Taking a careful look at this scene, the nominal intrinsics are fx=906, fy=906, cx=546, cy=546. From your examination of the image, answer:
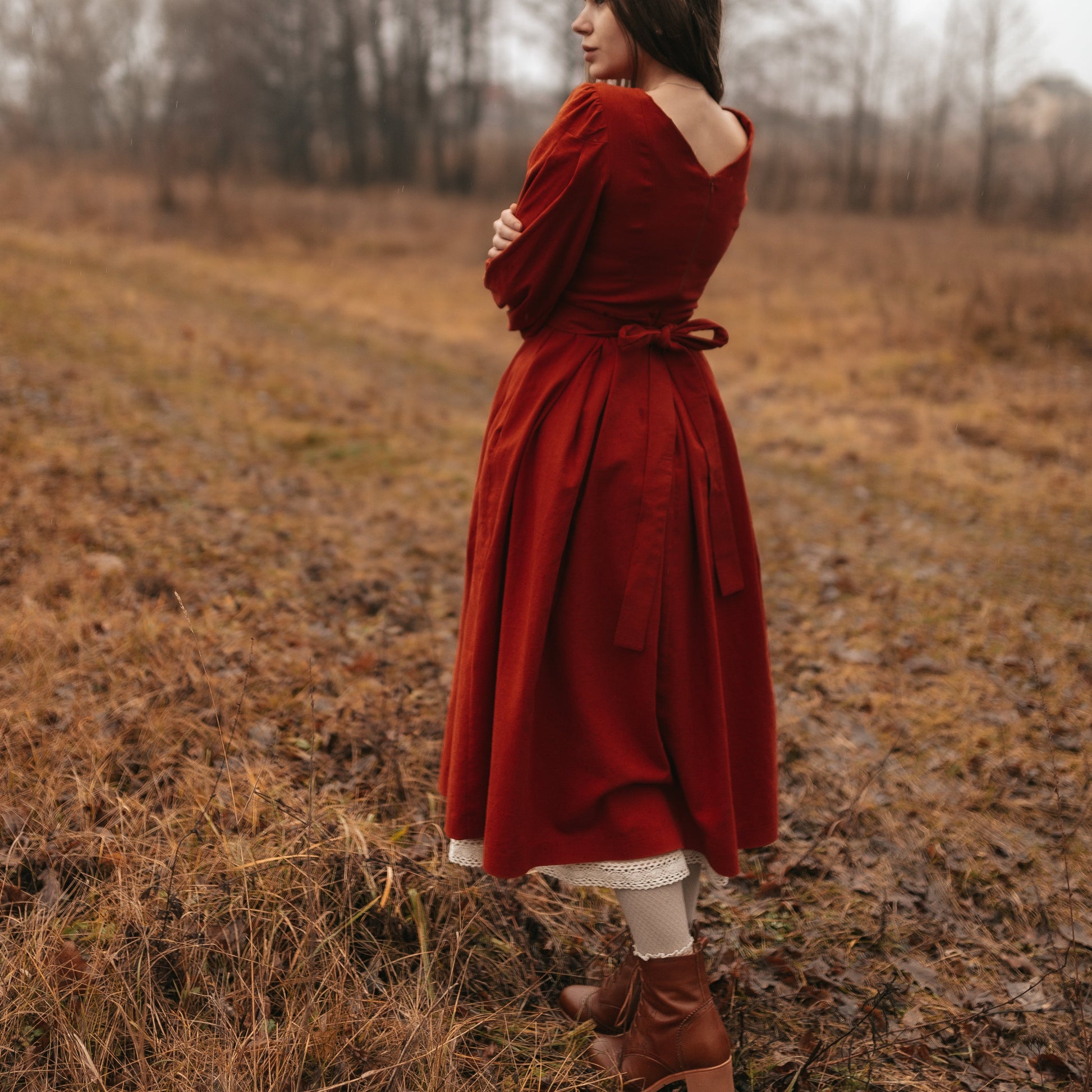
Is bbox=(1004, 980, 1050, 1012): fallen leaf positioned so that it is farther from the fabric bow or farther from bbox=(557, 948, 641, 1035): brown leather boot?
the fabric bow

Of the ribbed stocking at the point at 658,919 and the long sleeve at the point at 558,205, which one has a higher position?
the long sleeve at the point at 558,205

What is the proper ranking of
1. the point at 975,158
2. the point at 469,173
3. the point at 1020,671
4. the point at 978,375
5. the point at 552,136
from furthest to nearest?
the point at 975,158 → the point at 469,173 → the point at 978,375 → the point at 1020,671 → the point at 552,136

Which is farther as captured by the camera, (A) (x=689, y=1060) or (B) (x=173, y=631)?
(B) (x=173, y=631)

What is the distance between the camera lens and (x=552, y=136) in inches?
65.5

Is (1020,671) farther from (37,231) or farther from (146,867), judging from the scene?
(37,231)

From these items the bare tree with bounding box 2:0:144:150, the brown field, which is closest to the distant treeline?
the bare tree with bounding box 2:0:144:150

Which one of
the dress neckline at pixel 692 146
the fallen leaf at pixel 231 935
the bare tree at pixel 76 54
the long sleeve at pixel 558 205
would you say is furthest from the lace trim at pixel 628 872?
the bare tree at pixel 76 54

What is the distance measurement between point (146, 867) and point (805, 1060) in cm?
161

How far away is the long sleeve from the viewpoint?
64.0 inches

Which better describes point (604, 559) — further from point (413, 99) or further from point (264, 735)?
point (413, 99)

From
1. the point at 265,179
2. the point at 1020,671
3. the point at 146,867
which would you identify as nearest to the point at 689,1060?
the point at 146,867

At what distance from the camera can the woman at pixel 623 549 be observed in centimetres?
170

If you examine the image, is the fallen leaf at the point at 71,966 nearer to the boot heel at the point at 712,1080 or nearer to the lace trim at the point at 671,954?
the lace trim at the point at 671,954

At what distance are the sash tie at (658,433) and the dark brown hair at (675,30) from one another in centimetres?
48
